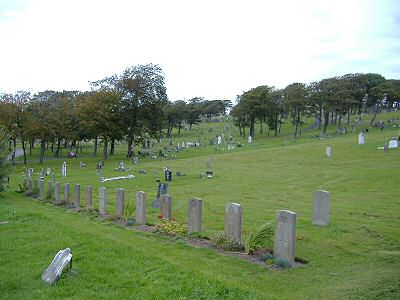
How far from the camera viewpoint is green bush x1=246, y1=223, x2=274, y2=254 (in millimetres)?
10225

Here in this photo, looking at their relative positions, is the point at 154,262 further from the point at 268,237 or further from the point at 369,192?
the point at 369,192

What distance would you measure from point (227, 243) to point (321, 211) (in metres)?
3.88

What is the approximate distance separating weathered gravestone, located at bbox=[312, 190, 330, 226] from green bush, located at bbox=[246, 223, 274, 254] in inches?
113

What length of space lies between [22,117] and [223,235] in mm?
51438

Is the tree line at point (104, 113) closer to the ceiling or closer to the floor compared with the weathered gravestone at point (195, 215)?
closer to the ceiling

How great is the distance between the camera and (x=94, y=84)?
Result: 6938 cm

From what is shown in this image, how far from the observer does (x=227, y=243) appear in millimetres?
10633

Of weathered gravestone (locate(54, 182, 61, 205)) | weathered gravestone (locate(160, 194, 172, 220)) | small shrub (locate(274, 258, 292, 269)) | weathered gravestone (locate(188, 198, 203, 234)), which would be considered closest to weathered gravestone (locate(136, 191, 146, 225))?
weathered gravestone (locate(160, 194, 172, 220))

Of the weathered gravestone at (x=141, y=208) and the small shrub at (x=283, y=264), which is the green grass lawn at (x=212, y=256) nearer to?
the small shrub at (x=283, y=264)

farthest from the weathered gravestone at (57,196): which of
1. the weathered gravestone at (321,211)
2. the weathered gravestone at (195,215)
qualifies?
the weathered gravestone at (321,211)

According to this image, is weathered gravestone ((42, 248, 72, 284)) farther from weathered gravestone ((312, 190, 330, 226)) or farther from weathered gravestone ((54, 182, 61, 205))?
weathered gravestone ((54, 182, 61, 205))

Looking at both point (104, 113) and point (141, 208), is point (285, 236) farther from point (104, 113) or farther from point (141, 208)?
point (104, 113)

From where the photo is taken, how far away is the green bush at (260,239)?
1023 cm

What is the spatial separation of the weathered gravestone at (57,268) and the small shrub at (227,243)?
393cm
